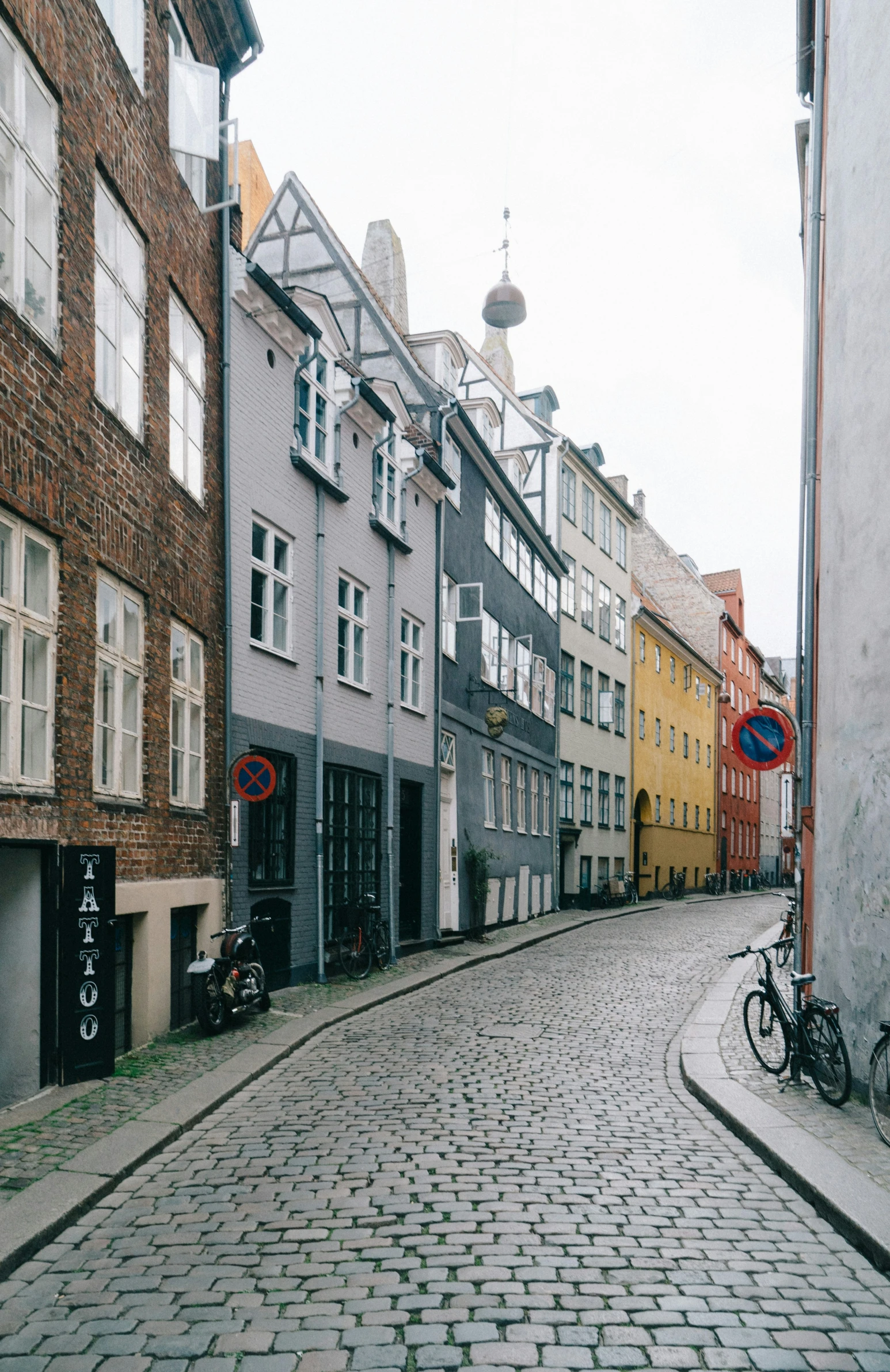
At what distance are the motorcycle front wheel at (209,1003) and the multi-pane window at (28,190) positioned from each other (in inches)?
216

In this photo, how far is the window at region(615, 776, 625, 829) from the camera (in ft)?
138

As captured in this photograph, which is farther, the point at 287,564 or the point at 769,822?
the point at 769,822

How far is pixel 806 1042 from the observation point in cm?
904

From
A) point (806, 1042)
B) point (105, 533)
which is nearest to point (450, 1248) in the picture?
point (806, 1042)

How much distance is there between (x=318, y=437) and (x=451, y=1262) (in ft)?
43.0

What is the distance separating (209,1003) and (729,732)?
49483 mm

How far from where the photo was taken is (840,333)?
32.8ft

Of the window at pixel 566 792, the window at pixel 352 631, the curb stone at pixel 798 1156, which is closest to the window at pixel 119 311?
the window at pixel 352 631

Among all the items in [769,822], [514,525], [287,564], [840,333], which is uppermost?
[514,525]

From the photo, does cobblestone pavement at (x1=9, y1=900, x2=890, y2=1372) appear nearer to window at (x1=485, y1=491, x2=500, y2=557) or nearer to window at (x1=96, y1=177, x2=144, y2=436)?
window at (x1=96, y1=177, x2=144, y2=436)

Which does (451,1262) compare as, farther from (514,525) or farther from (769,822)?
(769,822)

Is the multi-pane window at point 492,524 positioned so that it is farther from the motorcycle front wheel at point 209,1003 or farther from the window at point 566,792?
the motorcycle front wheel at point 209,1003

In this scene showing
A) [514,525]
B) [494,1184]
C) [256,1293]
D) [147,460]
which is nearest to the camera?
[256,1293]

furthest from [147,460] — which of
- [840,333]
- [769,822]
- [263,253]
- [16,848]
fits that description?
[769,822]
